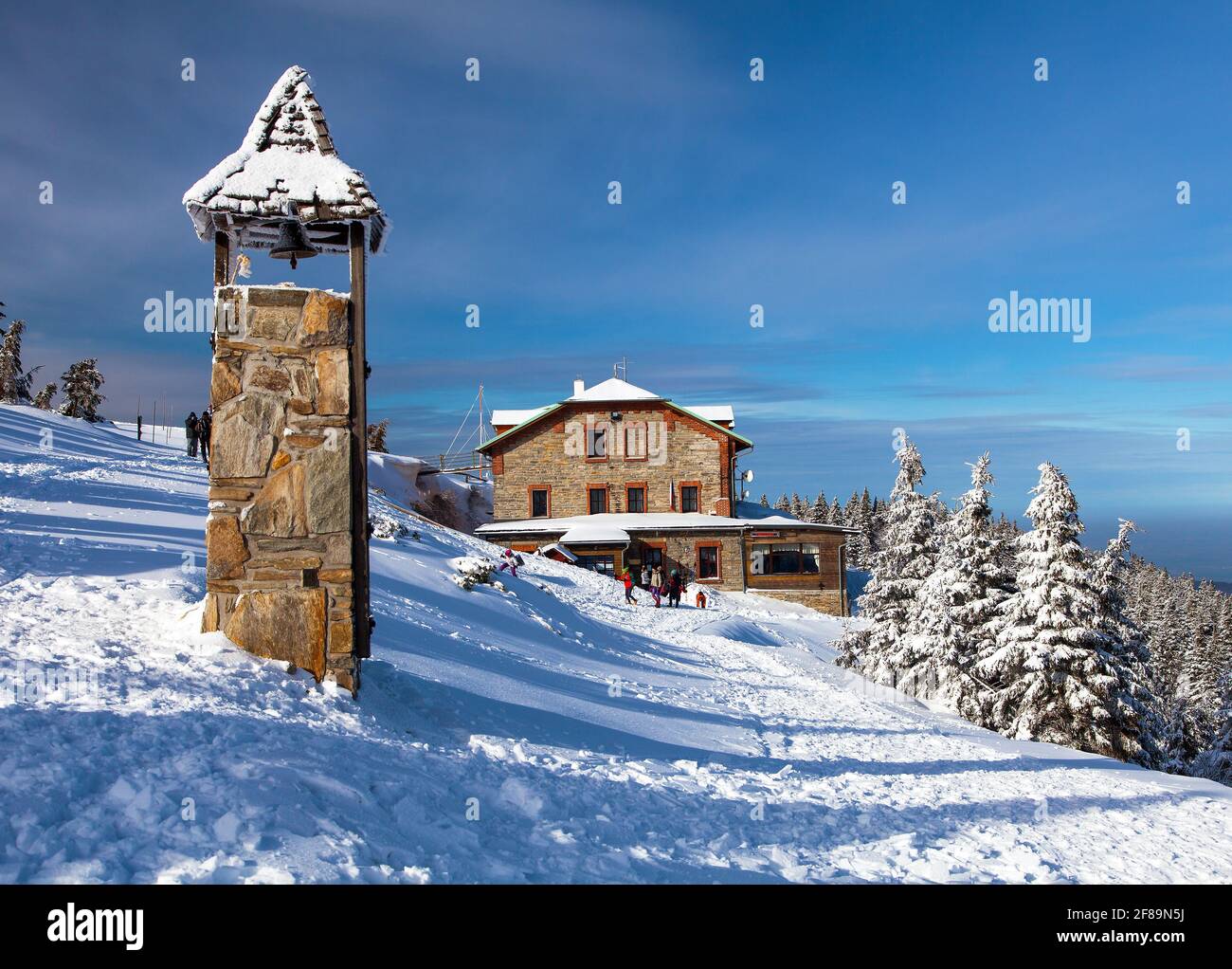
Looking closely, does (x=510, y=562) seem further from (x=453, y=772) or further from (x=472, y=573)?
(x=453, y=772)

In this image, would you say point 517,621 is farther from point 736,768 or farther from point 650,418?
point 650,418

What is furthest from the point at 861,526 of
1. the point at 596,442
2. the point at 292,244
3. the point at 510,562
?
the point at 292,244

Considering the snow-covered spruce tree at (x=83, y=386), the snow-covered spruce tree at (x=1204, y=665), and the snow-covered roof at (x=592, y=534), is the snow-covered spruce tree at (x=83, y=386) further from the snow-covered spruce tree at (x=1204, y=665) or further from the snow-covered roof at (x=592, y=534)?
the snow-covered spruce tree at (x=1204, y=665)

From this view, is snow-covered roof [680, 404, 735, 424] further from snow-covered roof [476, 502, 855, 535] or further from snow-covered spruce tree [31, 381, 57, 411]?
snow-covered spruce tree [31, 381, 57, 411]

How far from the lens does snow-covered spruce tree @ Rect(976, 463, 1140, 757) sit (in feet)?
62.9

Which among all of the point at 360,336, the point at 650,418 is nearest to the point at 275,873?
the point at 360,336

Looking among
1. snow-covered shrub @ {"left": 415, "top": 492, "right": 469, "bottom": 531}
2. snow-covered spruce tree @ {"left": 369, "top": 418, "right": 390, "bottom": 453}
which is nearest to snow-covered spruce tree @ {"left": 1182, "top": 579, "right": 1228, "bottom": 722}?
snow-covered shrub @ {"left": 415, "top": 492, "right": 469, "bottom": 531}

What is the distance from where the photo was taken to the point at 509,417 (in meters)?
43.1

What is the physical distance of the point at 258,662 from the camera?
20.4 feet

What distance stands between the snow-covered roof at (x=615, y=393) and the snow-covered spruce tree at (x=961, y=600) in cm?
1847

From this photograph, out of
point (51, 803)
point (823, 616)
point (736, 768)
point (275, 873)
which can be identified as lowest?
point (823, 616)
